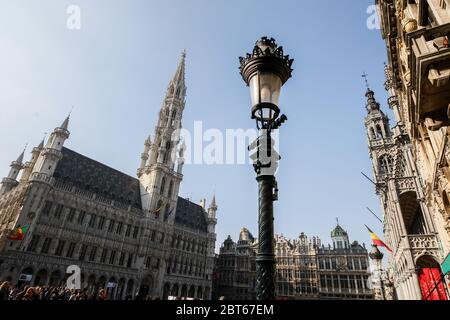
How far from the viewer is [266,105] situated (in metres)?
4.28

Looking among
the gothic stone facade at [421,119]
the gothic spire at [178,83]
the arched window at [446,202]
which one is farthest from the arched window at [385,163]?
the gothic spire at [178,83]

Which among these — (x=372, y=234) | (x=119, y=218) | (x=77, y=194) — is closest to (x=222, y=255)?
(x=119, y=218)

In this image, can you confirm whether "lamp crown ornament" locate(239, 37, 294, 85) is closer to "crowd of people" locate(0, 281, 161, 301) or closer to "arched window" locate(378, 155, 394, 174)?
"crowd of people" locate(0, 281, 161, 301)

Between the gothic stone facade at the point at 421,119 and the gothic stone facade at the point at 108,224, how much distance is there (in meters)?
40.9

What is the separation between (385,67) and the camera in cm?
2647

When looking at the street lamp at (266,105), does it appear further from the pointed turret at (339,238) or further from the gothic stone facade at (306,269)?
the pointed turret at (339,238)

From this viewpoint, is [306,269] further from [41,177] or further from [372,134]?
[41,177]

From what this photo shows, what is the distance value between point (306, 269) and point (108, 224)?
4563 cm

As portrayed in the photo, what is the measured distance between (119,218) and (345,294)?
1966 inches

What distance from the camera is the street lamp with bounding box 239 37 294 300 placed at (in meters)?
4.04

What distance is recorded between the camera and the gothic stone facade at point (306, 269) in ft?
179

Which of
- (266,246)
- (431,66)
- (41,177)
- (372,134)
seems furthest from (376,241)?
(41,177)
